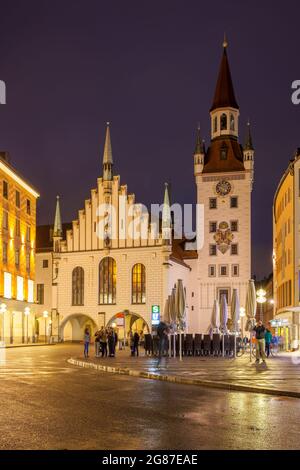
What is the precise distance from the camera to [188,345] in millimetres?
35938

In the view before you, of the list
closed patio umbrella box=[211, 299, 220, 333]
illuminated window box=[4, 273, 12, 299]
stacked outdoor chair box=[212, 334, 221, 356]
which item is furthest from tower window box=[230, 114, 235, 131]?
stacked outdoor chair box=[212, 334, 221, 356]

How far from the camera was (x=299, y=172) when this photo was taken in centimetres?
4809

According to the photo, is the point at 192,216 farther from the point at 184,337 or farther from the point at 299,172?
the point at 184,337

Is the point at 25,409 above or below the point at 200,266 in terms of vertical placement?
below

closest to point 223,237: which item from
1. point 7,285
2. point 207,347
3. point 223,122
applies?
point 223,122

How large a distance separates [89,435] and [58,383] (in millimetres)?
9202

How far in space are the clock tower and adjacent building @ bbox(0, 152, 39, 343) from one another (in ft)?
66.3

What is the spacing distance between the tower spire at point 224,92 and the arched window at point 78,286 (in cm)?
2703

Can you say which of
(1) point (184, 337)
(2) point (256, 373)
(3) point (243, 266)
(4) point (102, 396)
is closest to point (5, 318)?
(1) point (184, 337)

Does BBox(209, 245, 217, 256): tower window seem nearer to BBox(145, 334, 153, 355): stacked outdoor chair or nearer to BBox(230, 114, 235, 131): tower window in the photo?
BBox(230, 114, 235, 131): tower window

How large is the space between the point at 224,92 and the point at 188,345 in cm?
5248

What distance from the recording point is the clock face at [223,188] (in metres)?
76.8

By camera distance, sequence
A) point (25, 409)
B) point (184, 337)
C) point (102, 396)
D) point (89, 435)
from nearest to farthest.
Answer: point (89, 435) < point (25, 409) < point (102, 396) < point (184, 337)

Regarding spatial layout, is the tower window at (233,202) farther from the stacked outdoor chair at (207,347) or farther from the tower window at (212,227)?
the stacked outdoor chair at (207,347)
